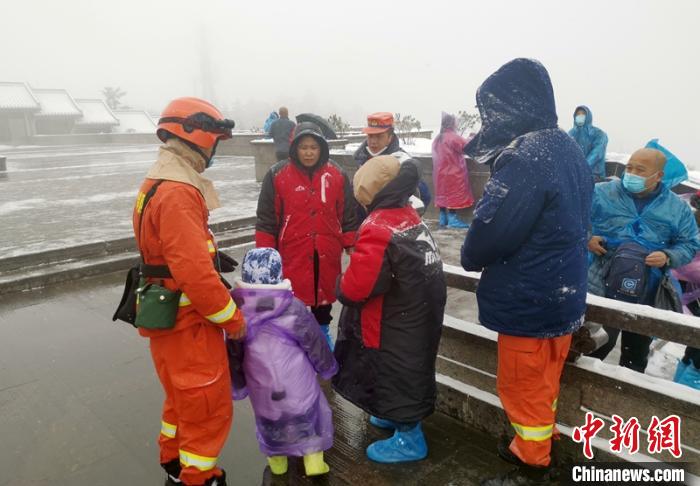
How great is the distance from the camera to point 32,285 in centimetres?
591

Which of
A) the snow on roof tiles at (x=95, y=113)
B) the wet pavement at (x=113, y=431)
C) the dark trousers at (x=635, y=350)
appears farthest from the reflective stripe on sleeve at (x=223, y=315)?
the snow on roof tiles at (x=95, y=113)

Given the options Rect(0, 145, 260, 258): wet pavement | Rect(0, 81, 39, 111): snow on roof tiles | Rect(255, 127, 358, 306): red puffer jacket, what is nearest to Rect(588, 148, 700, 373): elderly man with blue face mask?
Rect(255, 127, 358, 306): red puffer jacket

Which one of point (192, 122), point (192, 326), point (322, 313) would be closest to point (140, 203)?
point (192, 122)

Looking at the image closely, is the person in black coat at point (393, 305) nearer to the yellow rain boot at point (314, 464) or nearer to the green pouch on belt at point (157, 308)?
the yellow rain boot at point (314, 464)

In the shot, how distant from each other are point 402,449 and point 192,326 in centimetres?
136

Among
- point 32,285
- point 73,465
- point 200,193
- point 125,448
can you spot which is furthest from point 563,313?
point 32,285

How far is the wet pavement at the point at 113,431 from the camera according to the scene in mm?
2734

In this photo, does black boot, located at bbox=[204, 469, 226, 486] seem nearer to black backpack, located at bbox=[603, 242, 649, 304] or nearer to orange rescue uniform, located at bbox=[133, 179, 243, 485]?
orange rescue uniform, located at bbox=[133, 179, 243, 485]

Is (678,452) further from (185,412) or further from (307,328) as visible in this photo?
(185,412)

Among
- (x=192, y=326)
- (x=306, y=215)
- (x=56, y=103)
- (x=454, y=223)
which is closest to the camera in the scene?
(x=192, y=326)

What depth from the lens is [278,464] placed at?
8.93 ft

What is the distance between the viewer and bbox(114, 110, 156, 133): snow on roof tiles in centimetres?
5181

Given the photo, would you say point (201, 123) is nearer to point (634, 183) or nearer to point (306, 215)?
point (306, 215)

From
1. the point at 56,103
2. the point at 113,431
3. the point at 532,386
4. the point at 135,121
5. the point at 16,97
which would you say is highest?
the point at 16,97
